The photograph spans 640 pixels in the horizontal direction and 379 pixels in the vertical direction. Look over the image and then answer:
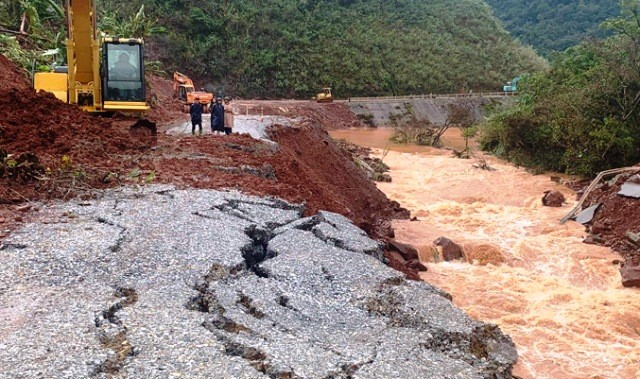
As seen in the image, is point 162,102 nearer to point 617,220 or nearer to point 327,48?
point 617,220

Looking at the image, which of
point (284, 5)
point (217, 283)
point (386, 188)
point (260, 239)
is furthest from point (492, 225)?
point (284, 5)

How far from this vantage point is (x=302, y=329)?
573 cm

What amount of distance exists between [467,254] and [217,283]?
7796 millimetres

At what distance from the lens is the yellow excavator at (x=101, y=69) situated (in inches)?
534

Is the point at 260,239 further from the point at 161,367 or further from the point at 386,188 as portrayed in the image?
the point at 386,188

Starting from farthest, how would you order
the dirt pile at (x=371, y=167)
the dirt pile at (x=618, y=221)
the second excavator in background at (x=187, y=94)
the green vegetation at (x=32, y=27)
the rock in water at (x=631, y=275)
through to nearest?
the second excavator in background at (x=187, y=94), the dirt pile at (x=371, y=167), the green vegetation at (x=32, y=27), the dirt pile at (x=618, y=221), the rock in water at (x=631, y=275)

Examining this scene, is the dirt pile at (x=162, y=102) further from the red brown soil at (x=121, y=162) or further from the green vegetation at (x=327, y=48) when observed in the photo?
the green vegetation at (x=327, y=48)

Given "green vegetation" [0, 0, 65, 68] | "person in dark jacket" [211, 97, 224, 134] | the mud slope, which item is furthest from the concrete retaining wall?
the mud slope

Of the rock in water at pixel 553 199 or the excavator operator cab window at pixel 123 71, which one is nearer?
the excavator operator cab window at pixel 123 71

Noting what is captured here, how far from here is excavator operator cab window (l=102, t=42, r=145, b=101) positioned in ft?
45.1

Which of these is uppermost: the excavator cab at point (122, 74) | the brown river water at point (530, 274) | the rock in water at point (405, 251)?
the excavator cab at point (122, 74)

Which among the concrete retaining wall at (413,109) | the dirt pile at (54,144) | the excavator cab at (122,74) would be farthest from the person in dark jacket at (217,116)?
the concrete retaining wall at (413,109)

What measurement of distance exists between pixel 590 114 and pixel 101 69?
1693cm

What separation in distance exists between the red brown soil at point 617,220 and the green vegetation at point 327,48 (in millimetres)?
34446
